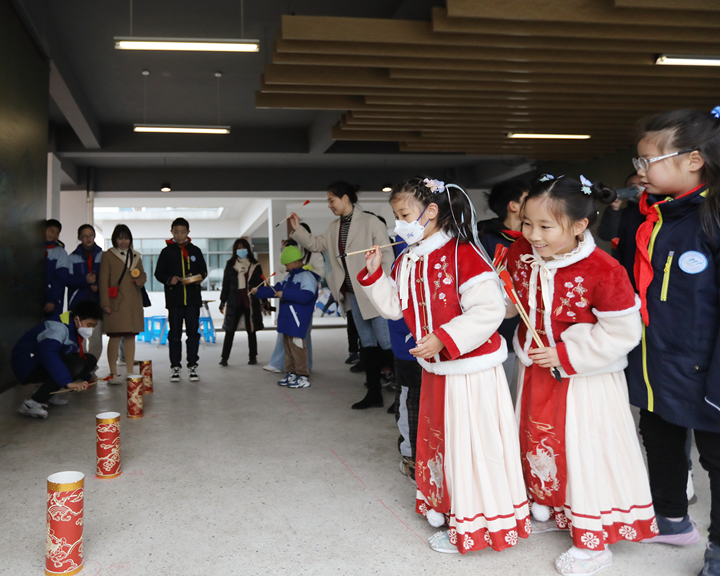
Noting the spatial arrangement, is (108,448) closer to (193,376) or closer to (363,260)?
(363,260)

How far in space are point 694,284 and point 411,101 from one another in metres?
4.57

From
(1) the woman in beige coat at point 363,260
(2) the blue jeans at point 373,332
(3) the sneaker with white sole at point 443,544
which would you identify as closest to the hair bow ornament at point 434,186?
(3) the sneaker with white sole at point 443,544

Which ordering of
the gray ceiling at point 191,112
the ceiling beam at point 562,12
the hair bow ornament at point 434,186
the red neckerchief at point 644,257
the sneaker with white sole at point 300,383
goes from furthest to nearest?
1. the gray ceiling at point 191,112
2. the sneaker with white sole at point 300,383
3. the ceiling beam at point 562,12
4. the hair bow ornament at point 434,186
5. the red neckerchief at point 644,257

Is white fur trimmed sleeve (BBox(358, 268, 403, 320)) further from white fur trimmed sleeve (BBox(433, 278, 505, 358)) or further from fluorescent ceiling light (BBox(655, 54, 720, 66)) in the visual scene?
fluorescent ceiling light (BBox(655, 54, 720, 66))

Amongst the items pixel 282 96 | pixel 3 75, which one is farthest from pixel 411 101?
pixel 3 75

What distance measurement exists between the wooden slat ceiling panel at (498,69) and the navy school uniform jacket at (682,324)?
2.92m

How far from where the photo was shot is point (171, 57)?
6.07 metres

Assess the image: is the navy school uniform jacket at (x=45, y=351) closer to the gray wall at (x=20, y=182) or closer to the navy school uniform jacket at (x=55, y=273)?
the gray wall at (x=20, y=182)

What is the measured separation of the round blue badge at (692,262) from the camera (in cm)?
143

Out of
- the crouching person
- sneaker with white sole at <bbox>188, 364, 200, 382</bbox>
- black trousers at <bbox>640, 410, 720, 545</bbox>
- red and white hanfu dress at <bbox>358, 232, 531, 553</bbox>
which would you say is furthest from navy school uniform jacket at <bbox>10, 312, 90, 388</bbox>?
black trousers at <bbox>640, 410, 720, 545</bbox>

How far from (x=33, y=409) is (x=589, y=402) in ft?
10.7

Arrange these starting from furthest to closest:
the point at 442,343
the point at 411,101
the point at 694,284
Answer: the point at 411,101 → the point at 442,343 → the point at 694,284

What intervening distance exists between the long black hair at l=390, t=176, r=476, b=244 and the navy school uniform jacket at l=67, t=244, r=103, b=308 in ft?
12.4

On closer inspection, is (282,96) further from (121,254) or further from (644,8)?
(644,8)
